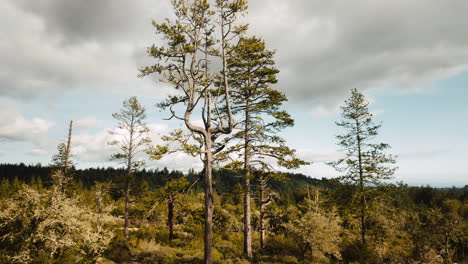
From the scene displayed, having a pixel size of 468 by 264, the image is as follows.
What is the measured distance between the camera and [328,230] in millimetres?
15164

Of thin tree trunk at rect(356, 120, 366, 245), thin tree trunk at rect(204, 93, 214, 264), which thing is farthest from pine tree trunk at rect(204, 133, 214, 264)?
thin tree trunk at rect(356, 120, 366, 245)

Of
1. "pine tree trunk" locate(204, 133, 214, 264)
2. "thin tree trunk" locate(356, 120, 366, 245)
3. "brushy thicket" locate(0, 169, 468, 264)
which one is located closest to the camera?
"brushy thicket" locate(0, 169, 468, 264)

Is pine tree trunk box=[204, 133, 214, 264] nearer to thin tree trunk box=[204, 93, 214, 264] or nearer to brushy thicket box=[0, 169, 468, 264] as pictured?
thin tree trunk box=[204, 93, 214, 264]

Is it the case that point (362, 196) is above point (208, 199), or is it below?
below

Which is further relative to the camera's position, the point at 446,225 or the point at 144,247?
the point at 446,225

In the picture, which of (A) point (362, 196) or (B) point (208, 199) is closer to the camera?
(B) point (208, 199)

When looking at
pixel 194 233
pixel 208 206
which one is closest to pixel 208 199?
pixel 208 206

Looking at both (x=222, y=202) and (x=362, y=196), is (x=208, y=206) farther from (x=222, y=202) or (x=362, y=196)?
(x=362, y=196)

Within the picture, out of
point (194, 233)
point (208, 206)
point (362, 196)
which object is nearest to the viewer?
point (208, 206)

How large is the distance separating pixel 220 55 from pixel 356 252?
18.7 m

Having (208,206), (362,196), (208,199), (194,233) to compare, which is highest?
(208,199)

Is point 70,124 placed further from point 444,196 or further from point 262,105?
point 444,196

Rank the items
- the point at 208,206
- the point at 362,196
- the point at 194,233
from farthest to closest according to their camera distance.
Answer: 1. the point at 194,233
2. the point at 362,196
3. the point at 208,206

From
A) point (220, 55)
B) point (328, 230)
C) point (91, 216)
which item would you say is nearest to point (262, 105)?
point (220, 55)
